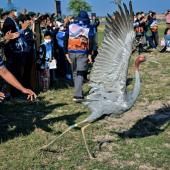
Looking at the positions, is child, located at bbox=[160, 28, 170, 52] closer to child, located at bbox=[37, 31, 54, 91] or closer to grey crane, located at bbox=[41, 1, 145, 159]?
child, located at bbox=[37, 31, 54, 91]

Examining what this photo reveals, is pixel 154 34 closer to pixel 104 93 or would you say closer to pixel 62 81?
pixel 62 81

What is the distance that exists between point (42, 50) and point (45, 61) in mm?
264

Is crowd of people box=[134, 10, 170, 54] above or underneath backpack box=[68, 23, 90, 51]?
underneath

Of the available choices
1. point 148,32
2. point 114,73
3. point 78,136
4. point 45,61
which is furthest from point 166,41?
point 114,73

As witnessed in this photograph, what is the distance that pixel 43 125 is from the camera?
809cm

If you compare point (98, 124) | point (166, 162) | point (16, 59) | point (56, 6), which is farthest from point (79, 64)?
point (56, 6)

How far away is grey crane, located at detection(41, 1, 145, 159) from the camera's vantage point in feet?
21.9

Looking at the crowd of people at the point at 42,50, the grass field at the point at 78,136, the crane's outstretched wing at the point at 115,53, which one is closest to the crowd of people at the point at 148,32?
the crowd of people at the point at 42,50

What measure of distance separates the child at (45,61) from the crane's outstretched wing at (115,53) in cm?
424

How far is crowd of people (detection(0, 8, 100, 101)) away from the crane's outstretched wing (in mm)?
2192

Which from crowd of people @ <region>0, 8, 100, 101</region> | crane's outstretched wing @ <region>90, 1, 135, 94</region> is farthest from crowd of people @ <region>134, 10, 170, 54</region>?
crane's outstretched wing @ <region>90, 1, 135, 94</region>

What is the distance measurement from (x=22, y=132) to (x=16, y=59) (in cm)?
305

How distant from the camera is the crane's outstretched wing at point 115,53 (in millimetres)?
6656

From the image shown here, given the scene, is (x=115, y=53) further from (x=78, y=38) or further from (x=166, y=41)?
(x=166, y=41)
